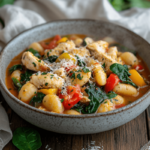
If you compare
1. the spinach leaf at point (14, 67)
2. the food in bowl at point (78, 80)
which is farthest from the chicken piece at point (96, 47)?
the spinach leaf at point (14, 67)

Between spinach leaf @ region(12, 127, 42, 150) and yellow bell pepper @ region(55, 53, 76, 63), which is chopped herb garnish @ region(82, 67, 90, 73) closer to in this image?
yellow bell pepper @ region(55, 53, 76, 63)

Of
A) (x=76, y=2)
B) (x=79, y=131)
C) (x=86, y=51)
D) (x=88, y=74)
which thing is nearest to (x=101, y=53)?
(x=86, y=51)

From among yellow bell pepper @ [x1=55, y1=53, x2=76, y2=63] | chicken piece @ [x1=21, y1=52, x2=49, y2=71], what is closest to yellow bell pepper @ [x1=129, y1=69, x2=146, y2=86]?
yellow bell pepper @ [x1=55, y1=53, x2=76, y2=63]

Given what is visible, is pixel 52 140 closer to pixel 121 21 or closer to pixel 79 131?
pixel 79 131

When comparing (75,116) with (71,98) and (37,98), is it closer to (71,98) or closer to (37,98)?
(71,98)

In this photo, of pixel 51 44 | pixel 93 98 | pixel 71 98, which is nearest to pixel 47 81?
pixel 71 98

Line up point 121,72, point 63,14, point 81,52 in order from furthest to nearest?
1. point 63,14
2. point 81,52
3. point 121,72
